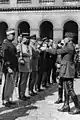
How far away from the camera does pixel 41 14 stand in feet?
103

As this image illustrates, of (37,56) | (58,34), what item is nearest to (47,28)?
(58,34)

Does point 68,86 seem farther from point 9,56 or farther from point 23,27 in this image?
point 23,27

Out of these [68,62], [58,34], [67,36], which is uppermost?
[67,36]

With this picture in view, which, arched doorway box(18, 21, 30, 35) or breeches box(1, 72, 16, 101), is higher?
breeches box(1, 72, 16, 101)

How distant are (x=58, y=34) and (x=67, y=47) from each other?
23.9 metres

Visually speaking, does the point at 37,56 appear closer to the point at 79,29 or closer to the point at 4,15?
the point at 79,29

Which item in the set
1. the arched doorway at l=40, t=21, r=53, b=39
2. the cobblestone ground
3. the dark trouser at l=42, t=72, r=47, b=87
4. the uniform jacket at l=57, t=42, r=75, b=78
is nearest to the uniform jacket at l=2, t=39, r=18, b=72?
the cobblestone ground

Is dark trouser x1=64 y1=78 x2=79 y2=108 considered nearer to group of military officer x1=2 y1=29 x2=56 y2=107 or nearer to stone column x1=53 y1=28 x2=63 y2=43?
group of military officer x1=2 y1=29 x2=56 y2=107

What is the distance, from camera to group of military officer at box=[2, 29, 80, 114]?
7.41 m

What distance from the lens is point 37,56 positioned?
33.9 feet

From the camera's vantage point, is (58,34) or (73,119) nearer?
(73,119)

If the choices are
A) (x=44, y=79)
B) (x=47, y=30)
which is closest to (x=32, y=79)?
(x=44, y=79)

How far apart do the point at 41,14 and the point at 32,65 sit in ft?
71.9

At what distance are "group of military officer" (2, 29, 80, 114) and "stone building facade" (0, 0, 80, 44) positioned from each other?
61.6ft
